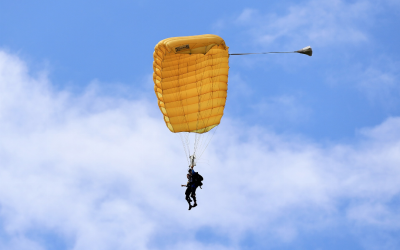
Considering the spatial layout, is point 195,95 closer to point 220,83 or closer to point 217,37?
point 220,83

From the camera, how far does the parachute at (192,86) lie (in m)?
32.7

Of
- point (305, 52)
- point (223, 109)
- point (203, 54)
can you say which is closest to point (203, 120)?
point (223, 109)

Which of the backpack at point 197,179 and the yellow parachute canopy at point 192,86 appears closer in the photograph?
the yellow parachute canopy at point 192,86

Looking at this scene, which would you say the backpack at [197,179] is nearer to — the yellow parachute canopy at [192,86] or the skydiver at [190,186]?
the skydiver at [190,186]

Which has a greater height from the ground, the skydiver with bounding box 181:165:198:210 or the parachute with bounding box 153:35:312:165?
the parachute with bounding box 153:35:312:165

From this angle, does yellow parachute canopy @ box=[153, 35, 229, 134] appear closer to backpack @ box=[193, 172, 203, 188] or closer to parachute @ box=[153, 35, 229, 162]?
parachute @ box=[153, 35, 229, 162]

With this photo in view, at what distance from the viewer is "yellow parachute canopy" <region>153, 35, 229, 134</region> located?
107 ft

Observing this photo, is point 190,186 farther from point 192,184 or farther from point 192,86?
point 192,86

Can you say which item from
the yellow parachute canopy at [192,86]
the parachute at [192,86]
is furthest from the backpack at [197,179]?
the yellow parachute canopy at [192,86]

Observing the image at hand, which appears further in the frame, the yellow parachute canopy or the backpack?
the backpack

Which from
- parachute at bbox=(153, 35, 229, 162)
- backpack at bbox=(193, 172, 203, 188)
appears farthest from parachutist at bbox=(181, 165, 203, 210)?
parachute at bbox=(153, 35, 229, 162)

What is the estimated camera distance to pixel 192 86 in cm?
3369

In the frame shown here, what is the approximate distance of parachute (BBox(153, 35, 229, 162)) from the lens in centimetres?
3272

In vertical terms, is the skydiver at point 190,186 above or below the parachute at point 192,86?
below
